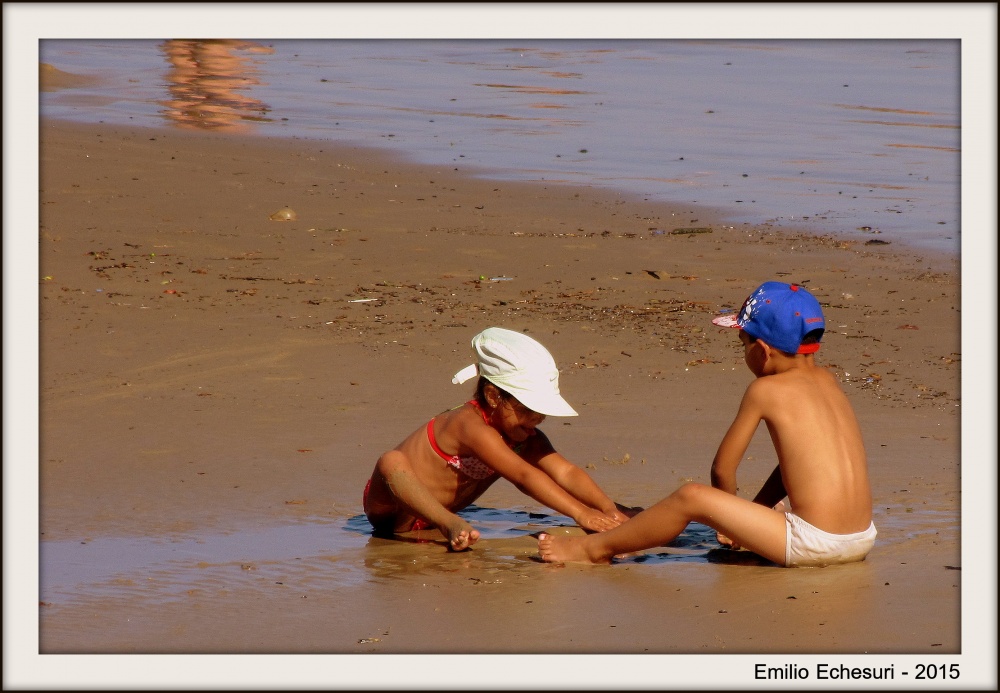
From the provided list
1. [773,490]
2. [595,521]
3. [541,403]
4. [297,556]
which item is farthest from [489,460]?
[773,490]

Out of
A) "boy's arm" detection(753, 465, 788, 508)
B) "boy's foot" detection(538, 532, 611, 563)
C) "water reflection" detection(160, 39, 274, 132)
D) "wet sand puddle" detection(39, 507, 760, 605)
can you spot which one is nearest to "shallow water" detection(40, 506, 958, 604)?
"wet sand puddle" detection(39, 507, 760, 605)

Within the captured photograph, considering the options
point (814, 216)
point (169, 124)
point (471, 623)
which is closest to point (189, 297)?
point (471, 623)

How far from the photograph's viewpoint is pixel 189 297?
805 cm

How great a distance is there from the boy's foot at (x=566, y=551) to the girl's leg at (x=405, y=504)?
0.84 ft

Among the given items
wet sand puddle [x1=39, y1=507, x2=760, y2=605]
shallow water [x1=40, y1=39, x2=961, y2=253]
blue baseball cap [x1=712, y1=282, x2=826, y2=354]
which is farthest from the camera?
shallow water [x1=40, y1=39, x2=961, y2=253]

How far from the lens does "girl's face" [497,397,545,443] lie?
4809mm

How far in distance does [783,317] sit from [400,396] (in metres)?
2.64

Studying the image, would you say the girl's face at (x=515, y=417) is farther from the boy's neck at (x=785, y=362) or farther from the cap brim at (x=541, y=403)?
the boy's neck at (x=785, y=362)

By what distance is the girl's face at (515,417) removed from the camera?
189 inches

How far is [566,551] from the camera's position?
4.56m

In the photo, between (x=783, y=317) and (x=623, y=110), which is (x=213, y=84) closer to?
(x=623, y=110)

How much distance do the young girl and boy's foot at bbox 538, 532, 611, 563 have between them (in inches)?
7.3

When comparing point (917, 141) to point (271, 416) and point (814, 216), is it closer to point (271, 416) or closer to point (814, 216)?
point (814, 216)

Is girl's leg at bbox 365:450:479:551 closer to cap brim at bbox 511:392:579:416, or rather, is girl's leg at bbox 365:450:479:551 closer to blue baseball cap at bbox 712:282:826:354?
cap brim at bbox 511:392:579:416
